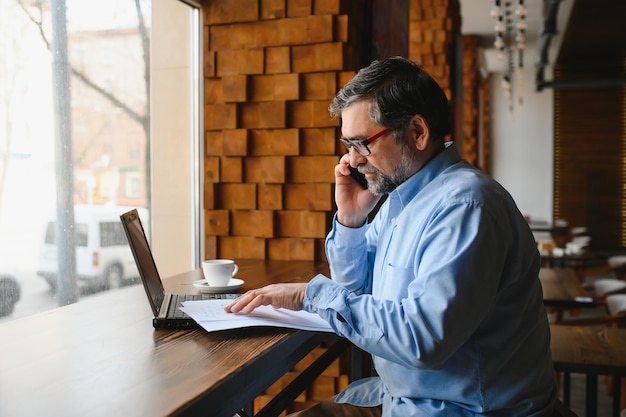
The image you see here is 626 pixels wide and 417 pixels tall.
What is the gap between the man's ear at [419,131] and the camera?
1522mm

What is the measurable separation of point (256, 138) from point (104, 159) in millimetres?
703

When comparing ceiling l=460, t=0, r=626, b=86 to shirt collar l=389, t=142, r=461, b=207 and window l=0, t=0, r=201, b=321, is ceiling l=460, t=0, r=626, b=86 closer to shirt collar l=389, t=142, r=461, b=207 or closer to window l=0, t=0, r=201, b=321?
window l=0, t=0, r=201, b=321

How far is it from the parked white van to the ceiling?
5489 millimetres

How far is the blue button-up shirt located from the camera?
1.24 m

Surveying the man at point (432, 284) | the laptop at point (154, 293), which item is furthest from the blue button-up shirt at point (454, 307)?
the laptop at point (154, 293)

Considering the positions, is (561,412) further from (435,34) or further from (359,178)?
(435,34)

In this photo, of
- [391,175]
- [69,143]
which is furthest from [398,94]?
[69,143]

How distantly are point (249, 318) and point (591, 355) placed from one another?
1585 mm

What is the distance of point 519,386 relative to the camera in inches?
54.4

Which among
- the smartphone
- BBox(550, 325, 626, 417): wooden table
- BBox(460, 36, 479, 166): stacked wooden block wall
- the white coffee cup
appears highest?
BBox(460, 36, 479, 166): stacked wooden block wall

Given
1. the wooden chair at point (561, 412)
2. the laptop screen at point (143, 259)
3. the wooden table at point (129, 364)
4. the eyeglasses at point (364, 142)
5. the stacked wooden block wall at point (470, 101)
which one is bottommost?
the wooden chair at point (561, 412)

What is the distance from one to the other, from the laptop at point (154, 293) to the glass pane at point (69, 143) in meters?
0.52

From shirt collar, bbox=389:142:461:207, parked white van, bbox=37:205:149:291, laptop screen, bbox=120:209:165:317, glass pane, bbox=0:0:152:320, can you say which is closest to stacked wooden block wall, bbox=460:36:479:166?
glass pane, bbox=0:0:152:320

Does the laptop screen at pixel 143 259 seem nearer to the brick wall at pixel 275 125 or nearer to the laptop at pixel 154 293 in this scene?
the laptop at pixel 154 293
